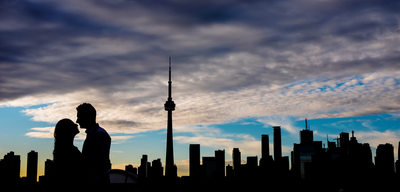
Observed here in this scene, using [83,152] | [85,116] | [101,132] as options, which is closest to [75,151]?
[83,152]

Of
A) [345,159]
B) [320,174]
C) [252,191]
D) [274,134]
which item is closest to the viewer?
[320,174]

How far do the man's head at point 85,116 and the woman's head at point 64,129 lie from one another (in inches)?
Result: 16.7

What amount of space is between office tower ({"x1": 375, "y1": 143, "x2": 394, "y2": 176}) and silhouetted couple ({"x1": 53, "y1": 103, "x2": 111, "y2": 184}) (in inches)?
3319

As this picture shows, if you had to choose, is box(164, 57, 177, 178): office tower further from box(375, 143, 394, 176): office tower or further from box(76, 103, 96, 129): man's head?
box(76, 103, 96, 129): man's head

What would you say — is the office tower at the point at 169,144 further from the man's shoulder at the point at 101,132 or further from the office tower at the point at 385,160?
the man's shoulder at the point at 101,132

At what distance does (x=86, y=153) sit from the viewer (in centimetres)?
778

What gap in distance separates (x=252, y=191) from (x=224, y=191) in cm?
754

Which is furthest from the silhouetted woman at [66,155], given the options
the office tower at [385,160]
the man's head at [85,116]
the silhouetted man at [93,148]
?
the office tower at [385,160]

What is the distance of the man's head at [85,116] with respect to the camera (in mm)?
7957

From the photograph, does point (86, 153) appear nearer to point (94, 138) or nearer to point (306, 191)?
point (94, 138)

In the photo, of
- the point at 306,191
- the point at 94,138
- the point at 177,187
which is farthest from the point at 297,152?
Answer: the point at 94,138

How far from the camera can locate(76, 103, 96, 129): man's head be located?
26.1ft

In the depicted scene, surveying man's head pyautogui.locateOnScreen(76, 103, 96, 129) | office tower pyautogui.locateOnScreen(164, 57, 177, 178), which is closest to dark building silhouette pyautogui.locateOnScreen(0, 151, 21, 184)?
office tower pyautogui.locateOnScreen(164, 57, 177, 178)

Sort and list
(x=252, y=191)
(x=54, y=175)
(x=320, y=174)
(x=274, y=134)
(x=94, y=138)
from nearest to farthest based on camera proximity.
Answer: (x=54, y=175) → (x=94, y=138) → (x=320, y=174) → (x=252, y=191) → (x=274, y=134)
